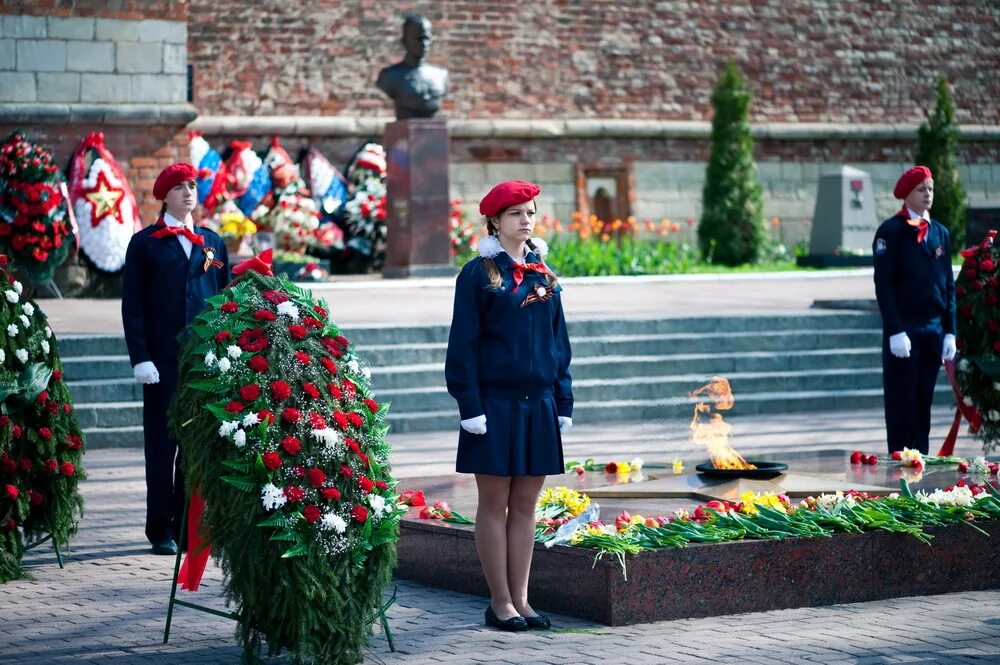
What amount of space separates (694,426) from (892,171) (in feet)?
68.5

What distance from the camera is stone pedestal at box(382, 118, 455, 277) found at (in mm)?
19719

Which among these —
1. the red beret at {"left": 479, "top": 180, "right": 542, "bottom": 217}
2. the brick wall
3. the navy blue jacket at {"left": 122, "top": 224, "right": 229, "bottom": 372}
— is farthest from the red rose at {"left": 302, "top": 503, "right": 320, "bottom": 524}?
the brick wall

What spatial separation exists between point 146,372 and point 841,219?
17.6m

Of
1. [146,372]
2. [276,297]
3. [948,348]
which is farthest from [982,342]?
[276,297]

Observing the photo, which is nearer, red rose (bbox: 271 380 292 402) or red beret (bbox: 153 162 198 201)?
red rose (bbox: 271 380 292 402)

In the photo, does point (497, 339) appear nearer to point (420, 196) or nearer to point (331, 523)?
point (331, 523)

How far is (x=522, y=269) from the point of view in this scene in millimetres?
6020

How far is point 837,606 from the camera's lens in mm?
6309

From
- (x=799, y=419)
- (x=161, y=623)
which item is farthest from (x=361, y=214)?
(x=161, y=623)

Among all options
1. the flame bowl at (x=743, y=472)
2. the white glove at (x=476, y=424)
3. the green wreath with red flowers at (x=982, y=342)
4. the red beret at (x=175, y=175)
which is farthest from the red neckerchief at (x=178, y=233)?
the green wreath with red flowers at (x=982, y=342)

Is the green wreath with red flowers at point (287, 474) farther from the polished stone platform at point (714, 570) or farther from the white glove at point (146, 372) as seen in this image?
the white glove at point (146, 372)

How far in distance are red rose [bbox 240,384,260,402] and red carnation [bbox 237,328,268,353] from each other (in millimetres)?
150

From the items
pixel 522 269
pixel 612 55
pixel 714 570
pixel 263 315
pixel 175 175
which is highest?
pixel 612 55

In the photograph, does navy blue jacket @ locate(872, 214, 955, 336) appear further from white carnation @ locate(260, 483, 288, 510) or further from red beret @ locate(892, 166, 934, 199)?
white carnation @ locate(260, 483, 288, 510)
